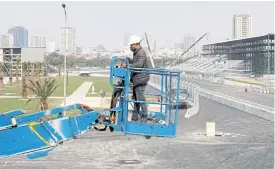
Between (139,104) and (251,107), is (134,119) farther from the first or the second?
(251,107)

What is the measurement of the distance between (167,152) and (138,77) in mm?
11269

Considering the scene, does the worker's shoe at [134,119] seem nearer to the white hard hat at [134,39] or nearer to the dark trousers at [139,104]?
the dark trousers at [139,104]

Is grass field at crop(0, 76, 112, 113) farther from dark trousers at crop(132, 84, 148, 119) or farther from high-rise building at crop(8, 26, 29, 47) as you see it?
high-rise building at crop(8, 26, 29, 47)

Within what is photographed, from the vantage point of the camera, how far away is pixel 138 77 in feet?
25.3

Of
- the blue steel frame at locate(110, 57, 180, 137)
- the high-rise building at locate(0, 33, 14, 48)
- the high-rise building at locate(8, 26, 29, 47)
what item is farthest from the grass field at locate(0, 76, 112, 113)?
the high-rise building at locate(8, 26, 29, 47)

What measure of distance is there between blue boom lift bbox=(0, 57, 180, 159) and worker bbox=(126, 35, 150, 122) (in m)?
0.13

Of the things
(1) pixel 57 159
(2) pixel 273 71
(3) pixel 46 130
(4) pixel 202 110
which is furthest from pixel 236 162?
(2) pixel 273 71

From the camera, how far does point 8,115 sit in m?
7.25

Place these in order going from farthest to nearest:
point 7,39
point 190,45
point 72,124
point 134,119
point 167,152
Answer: point 7,39, point 167,152, point 190,45, point 134,119, point 72,124

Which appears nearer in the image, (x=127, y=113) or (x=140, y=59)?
(x=127, y=113)

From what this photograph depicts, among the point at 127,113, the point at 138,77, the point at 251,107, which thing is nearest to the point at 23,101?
the point at 251,107

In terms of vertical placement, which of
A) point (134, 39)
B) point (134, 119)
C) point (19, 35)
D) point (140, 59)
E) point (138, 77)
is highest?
point (19, 35)

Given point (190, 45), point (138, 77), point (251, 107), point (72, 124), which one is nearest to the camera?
point (72, 124)

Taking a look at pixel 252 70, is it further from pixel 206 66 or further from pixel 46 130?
pixel 46 130
